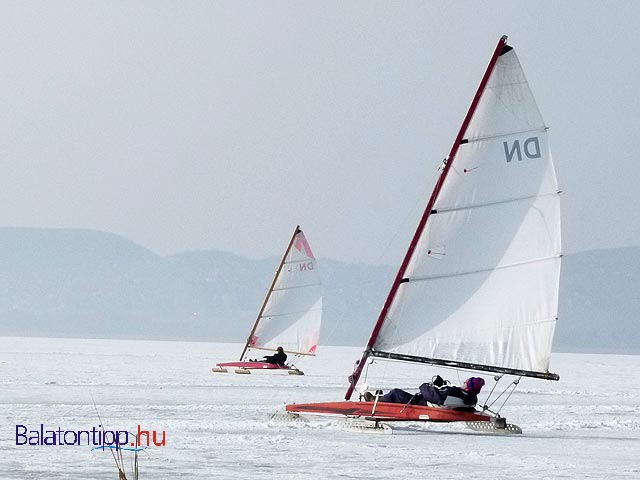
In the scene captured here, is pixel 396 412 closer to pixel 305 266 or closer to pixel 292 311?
pixel 292 311

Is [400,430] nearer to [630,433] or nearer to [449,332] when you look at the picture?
[449,332]

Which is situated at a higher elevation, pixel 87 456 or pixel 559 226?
pixel 559 226

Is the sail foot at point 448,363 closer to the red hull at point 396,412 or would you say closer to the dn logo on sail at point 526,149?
the red hull at point 396,412

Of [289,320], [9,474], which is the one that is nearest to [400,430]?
[9,474]

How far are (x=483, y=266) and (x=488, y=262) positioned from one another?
0.11 m

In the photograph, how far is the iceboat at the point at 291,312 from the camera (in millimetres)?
49875

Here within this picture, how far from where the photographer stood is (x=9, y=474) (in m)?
15.4

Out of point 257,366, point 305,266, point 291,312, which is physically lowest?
point 257,366

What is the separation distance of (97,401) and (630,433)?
36.1ft

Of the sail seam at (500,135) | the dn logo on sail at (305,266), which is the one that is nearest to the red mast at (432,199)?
the sail seam at (500,135)

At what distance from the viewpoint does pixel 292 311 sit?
50.2m

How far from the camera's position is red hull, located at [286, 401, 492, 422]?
21766 mm

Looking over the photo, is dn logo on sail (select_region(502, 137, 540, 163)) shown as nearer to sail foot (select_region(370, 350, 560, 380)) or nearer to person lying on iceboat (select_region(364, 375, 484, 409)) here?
sail foot (select_region(370, 350, 560, 380))

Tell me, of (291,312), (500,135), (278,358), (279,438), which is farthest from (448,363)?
(291,312)
